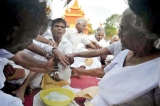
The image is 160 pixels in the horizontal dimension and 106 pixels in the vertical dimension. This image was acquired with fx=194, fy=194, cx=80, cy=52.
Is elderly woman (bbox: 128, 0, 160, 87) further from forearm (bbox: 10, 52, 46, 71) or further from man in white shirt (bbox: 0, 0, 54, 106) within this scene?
forearm (bbox: 10, 52, 46, 71)

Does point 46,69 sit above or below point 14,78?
above

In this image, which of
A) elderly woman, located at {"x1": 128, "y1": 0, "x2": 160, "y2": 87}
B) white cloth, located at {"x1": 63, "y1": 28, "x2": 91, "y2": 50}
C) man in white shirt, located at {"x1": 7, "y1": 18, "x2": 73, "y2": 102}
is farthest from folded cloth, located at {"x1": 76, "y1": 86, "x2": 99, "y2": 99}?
white cloth, located at {"x1": 63, "y1": 28, "x2": 91, "y2": 50}

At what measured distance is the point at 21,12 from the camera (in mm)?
743

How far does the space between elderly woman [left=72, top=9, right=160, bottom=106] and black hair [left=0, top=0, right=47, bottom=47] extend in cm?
54

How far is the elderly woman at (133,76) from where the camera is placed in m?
0.98

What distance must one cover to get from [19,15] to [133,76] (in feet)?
2.15

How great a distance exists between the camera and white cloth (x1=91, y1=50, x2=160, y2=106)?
0.97 meters

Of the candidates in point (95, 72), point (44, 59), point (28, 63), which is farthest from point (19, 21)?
point (44, 59)

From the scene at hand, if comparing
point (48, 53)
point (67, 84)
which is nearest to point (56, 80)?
point (67, 84)

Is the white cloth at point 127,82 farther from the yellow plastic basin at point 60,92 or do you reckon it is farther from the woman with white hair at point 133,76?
the yellow plastic basin at point 60,92

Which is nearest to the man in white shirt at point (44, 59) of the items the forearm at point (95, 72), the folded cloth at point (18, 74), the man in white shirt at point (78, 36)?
the folded cloth at point (18, 74)

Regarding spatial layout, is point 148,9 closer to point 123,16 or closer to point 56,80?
point 123,16

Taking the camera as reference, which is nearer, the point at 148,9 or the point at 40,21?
the point at 148,9

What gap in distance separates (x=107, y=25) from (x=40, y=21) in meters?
10.9
